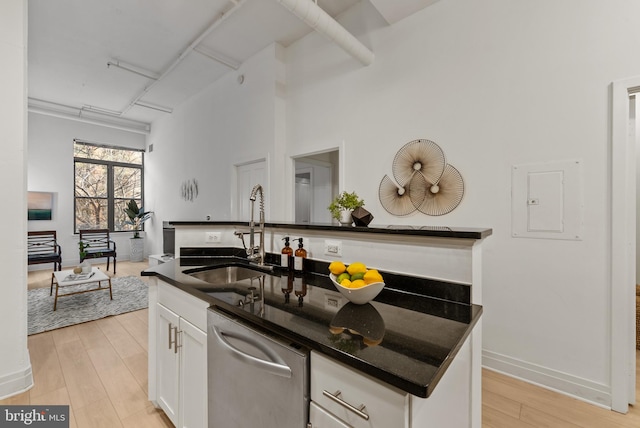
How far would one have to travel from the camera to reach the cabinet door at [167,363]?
1.56 metres

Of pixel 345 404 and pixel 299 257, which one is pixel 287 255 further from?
pixel 345 404

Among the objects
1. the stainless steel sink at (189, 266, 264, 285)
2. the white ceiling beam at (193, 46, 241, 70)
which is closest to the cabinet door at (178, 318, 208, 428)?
the stainless steel sink at (189, 266, 264, 285)

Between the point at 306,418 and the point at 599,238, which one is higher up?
the point at 599,238

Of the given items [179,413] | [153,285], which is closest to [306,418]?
[179,413]

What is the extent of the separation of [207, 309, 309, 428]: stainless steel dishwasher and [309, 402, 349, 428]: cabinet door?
0.07 feet

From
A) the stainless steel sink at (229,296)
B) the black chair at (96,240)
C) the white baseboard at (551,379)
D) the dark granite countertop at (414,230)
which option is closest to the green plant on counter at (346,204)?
the dark granite countertop at (414,230)

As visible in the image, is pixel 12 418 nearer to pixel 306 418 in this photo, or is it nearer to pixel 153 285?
pixel 153 285

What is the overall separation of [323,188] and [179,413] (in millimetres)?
3664

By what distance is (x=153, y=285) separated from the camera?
1796 mm

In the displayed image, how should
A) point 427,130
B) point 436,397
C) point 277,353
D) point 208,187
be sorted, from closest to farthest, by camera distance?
point 436,397
point 277,353
point 427,130
point 208,187

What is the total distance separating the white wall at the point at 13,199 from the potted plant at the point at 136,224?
5.52 m

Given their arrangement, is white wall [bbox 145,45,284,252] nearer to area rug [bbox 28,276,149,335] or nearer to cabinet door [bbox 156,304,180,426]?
area rug [bbox 28,276,149,335]

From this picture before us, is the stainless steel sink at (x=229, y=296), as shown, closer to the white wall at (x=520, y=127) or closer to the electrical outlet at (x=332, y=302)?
the electrical outlet at (x=332, y=302)

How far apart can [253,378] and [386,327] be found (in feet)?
1.78
